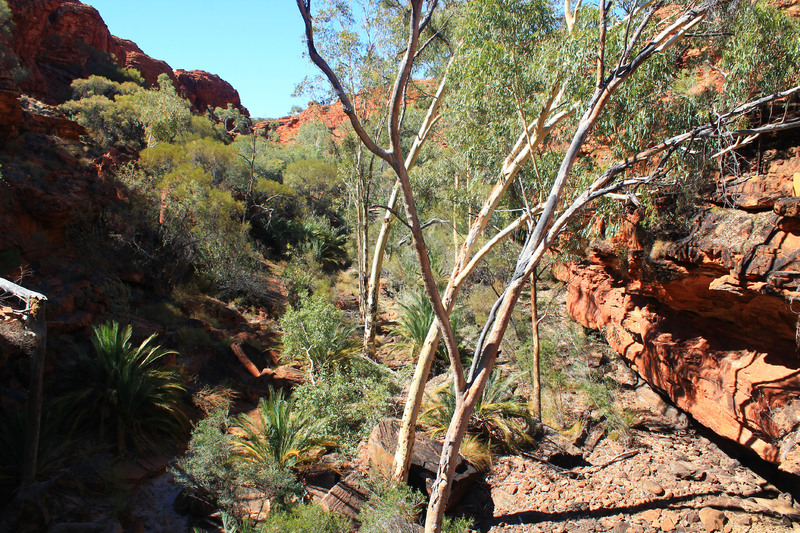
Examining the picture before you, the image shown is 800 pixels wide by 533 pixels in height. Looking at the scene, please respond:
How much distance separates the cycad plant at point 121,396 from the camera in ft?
19.8

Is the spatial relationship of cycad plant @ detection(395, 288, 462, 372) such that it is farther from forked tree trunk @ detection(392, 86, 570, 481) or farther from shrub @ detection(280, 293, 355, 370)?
forked tree trunk @ detection(392, 86, 570, 481)

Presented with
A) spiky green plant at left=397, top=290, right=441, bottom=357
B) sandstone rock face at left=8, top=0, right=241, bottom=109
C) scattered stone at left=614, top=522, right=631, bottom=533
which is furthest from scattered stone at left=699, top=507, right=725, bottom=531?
sandstone rock face at left=8, top=0, right=241, bottom=109

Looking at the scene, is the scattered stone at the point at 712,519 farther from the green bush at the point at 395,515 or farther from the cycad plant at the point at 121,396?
the cycad plant at the point at 121,396

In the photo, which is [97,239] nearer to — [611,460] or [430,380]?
[430,380]

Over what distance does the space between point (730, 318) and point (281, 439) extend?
20.8 ft

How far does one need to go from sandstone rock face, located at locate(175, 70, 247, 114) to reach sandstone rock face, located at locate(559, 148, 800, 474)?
44.7m

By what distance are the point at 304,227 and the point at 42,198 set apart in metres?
9.34

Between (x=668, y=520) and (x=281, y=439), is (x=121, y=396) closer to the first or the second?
(x=281, y=439)

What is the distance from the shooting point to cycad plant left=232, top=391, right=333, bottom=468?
5.76 metres

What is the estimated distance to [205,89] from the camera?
45281 mm

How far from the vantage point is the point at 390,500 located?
457cm

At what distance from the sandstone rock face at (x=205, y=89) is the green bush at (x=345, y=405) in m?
42.2

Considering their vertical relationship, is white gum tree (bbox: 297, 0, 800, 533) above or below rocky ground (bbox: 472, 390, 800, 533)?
above

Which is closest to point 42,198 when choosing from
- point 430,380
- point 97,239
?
point 97,239
